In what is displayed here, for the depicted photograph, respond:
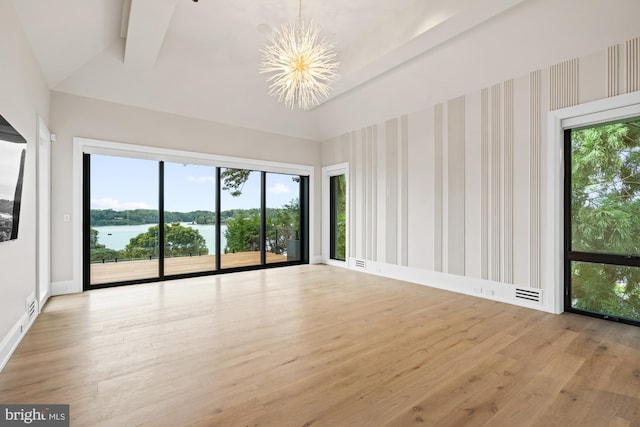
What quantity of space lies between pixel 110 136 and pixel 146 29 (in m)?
2.11

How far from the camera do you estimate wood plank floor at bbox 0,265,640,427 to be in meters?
1.90

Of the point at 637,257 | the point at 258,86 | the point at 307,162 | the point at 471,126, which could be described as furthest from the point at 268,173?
the point at 637,257

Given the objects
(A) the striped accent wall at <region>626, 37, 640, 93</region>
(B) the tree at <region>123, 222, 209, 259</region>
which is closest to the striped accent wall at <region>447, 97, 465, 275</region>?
(A) the striped accent wall at <region>626, 37, 640, 93</region>

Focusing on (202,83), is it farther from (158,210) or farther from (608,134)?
(608,134)

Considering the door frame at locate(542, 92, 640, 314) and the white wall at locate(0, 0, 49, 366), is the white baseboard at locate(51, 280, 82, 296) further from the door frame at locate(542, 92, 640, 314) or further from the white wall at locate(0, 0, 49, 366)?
the door frame at locate(542, 92, 640, 314)

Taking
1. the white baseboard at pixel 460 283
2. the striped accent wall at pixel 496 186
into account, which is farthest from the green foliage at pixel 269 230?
the striped accent wall at pixel 496 186

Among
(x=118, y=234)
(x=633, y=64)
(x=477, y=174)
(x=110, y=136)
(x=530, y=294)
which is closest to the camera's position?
(x=633, y=64)

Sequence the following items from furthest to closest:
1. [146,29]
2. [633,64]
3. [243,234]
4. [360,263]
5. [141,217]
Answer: [360,263]
[243,234]
[141,217]
[146,29]
[633,64]

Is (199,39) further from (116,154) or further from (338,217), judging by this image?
(338,217)

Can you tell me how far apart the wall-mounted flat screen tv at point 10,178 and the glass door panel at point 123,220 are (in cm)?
228

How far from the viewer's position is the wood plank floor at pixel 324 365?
74.9 inches

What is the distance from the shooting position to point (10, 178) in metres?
2.52

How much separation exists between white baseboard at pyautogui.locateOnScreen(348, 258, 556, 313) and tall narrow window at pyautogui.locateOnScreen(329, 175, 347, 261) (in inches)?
38.6

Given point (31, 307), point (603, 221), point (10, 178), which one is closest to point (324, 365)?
point (10, 178)
